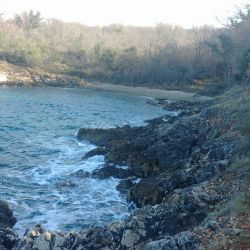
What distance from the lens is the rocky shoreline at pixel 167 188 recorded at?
39.8 ft

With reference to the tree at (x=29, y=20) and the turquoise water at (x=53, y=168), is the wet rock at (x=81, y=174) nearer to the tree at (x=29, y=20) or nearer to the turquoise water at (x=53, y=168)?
the turquoise water at (x=53, y=168)

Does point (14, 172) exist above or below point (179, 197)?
A: below

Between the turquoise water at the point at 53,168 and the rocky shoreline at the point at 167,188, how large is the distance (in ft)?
3.93

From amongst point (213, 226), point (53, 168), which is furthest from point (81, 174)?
point (213, 226)

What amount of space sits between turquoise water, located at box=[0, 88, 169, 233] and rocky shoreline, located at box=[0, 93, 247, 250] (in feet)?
3.93

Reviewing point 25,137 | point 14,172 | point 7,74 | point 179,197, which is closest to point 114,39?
point 7,74

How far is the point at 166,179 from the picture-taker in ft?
61.6

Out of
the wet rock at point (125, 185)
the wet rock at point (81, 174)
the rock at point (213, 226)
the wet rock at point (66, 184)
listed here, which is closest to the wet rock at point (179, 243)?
the rock at point (213, 226)

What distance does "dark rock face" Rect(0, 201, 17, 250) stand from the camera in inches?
531

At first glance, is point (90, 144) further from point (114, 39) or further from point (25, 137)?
point (114, 39)

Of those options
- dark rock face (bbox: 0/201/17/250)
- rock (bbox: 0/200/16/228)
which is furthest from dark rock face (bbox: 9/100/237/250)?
rock (bbox: 0/200/16/228)

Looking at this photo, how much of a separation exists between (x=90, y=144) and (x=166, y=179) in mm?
15161

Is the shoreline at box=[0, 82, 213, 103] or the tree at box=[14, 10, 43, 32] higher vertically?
the tree at box=[14, 10, 43, 32]

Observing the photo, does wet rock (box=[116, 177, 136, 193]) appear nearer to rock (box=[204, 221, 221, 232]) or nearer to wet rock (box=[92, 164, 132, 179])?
wet rock (box=[92, 164, 132, 179])
